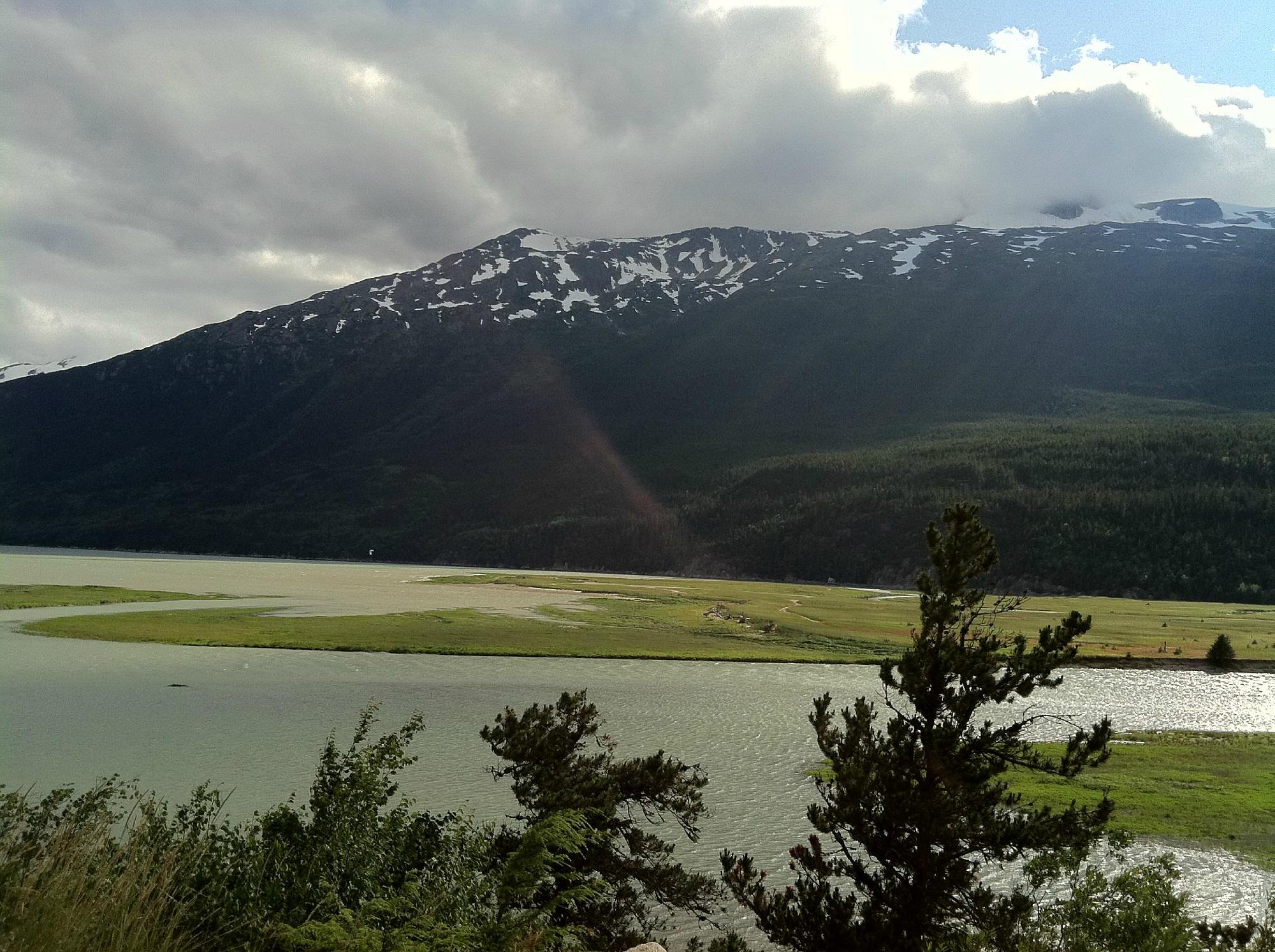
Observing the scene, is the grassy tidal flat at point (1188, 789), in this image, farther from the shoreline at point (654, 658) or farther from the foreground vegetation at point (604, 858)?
the shoreline at point (654, 658)

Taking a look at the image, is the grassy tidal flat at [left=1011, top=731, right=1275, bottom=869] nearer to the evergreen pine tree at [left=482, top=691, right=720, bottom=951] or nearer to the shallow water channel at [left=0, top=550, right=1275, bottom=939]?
the shallow water channel at [left=0, top=550, right=1275, bottom=939]

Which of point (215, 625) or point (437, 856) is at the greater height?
point (437, 856)

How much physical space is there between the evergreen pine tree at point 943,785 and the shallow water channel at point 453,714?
326 inches

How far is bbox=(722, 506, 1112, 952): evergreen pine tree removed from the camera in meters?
10.4

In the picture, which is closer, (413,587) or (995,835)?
(995,835)

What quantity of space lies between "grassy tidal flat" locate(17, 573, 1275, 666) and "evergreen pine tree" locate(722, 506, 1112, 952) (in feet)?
111

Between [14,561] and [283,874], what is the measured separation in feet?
582

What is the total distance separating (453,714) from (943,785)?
88.0 feet

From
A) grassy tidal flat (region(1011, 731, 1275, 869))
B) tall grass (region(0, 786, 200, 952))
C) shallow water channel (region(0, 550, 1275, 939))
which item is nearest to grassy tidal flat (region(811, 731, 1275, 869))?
grassy tidal flat (region(1011, 731, 1275, 869))

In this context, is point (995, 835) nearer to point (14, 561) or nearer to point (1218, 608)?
point (1218, 608)

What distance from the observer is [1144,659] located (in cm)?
6519

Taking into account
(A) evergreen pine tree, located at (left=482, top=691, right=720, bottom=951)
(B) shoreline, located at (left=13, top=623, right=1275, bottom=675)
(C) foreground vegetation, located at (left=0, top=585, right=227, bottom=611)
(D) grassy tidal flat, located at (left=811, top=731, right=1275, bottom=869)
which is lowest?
(C) foreground vegetation, located at (left=0, top=585, right=227, bottom=611)

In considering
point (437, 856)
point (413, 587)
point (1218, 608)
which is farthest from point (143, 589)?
point (1218, 608)

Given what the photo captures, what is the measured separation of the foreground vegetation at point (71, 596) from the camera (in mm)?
74062
